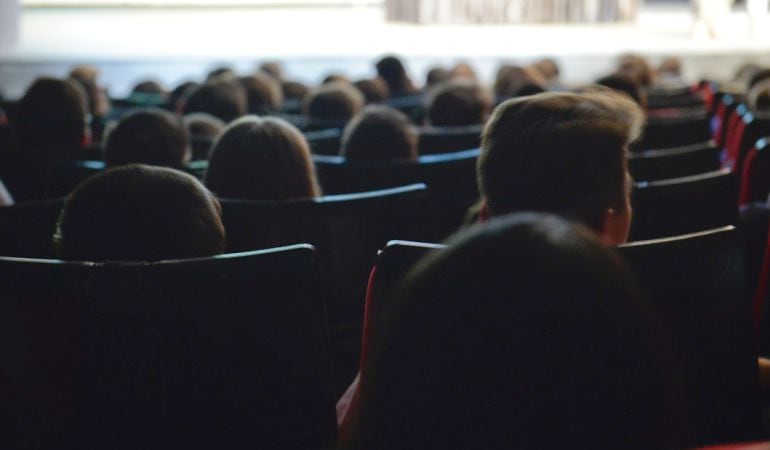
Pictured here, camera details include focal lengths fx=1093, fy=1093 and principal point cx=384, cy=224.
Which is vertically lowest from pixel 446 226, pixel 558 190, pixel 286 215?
pixel 446 226

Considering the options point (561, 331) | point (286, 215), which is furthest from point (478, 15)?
point (561, 331)

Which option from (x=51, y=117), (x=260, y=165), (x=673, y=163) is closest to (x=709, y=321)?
(x=260, y=165)

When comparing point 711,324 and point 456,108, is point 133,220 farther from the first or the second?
point 456,108

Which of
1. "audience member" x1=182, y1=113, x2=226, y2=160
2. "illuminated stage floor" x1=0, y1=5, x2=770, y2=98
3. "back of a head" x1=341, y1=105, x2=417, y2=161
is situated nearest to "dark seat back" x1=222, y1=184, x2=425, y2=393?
"back of a head" x1=341, y1=105, x2=417, y2=161

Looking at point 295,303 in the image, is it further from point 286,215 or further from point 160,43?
point 160,43

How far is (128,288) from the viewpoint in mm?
1247

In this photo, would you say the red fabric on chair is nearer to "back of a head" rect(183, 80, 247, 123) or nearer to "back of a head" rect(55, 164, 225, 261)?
"back of a head" rect(55, 164, 225, 261)

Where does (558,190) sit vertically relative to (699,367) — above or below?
above

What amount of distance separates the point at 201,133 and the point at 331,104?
95 centimetres

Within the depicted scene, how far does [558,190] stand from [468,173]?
1.64m

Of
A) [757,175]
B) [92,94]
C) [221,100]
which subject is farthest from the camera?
[92,94]

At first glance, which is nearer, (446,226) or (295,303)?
(295,303)

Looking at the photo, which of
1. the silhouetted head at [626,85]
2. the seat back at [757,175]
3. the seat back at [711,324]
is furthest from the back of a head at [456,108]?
the seat back at [711,324]

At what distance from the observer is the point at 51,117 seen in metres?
3.63
